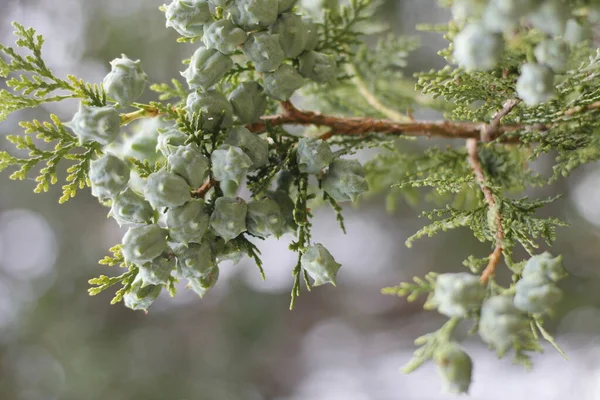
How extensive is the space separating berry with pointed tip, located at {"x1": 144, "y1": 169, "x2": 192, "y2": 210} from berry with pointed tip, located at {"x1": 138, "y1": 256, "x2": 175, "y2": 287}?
78 millimetres

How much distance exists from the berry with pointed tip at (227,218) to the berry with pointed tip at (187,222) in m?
0.02

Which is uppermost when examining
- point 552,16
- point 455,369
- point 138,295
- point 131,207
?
point 552,16

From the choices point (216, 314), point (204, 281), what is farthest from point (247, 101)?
point (216, 314)

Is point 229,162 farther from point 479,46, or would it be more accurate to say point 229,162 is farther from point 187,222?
point 479,46

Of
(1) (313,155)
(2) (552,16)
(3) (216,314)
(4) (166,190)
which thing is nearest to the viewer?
(2) (552,16)

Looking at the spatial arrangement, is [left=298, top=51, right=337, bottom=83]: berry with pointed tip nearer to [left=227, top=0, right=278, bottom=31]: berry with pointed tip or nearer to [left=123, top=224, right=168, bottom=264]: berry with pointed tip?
[left=227, top=0, right=278, bottom=31]: berry with pointed tip

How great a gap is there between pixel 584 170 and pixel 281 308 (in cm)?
164

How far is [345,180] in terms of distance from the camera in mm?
728

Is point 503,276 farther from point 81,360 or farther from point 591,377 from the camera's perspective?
point 81,360

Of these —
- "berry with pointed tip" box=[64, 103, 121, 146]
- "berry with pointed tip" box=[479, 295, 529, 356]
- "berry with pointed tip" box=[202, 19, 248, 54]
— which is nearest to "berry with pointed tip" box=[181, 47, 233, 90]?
"berry with pointed tip" box=[202, 19, 248, 54]

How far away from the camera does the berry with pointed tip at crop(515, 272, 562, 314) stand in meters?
0.53

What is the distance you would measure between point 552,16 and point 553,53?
0.05 m

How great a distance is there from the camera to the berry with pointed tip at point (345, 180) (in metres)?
0.73

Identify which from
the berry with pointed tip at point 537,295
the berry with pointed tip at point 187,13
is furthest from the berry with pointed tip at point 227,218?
the berry with pointed tip at point 537,295
